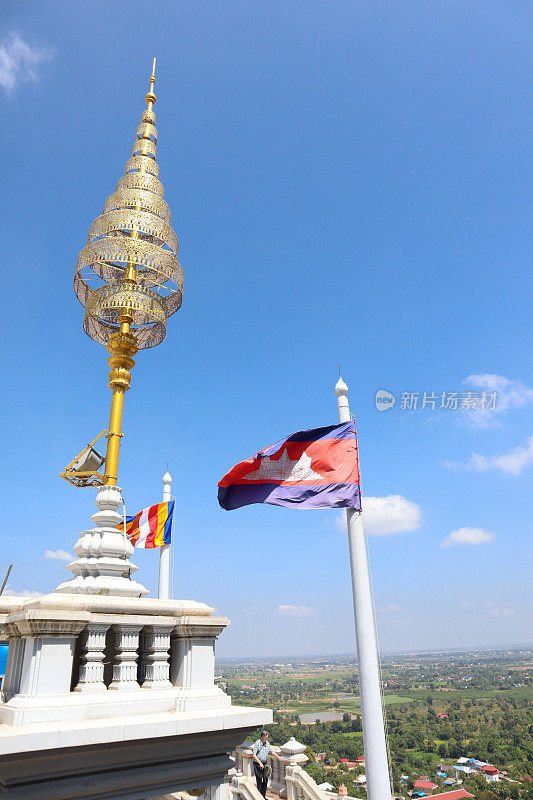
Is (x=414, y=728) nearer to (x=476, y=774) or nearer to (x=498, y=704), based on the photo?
(x=476, y=774)

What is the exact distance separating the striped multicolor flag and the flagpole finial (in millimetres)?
8852

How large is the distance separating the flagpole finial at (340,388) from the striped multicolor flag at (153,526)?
8.85 m

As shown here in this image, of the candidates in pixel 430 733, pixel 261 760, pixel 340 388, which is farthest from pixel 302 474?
pixel 430 733

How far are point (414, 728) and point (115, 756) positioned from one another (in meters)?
109

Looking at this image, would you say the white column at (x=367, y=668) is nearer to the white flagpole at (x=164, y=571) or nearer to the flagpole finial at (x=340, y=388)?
Result: the flagpole finial at (x=340, y=388)

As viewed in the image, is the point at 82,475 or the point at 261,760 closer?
the point at 82,475

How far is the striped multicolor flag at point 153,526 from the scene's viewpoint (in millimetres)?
16344

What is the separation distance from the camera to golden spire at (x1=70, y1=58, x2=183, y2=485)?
328 inches

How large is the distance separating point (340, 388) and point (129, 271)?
5.02 meters

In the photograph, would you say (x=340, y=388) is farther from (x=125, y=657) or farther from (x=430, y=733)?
(x=430, y=733)

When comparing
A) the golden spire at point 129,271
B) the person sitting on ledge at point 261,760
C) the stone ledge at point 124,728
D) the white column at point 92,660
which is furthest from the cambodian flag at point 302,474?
the person sitting on ledge at point 261,760

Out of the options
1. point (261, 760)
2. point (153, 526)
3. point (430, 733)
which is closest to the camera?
point (261, 760)

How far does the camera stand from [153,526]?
54.7ft

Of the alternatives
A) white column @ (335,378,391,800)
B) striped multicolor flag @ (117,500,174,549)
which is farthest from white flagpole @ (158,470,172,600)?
white column @ (335,378,391,800)
